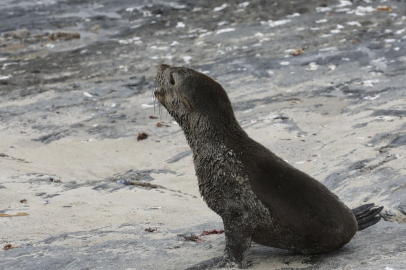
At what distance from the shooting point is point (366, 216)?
15.8ft

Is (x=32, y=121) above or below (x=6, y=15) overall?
below

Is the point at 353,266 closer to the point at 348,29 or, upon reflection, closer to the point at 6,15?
the point at 348,29

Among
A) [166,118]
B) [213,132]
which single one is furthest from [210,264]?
[166,118]

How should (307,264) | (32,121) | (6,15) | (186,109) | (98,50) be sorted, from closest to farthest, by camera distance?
(307,264) < (186,109) < (32,121) < (98,50) < (6,15)

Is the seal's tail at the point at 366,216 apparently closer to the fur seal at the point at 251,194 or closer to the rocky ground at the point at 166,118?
the rocky ground at the point at 166,118

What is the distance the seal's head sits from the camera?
14.8ft

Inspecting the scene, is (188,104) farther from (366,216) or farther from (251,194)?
(366,216)

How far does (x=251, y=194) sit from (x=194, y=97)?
3.03ft

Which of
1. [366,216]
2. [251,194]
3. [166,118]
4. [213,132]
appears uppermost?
[213,132]

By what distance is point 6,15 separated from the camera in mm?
17141

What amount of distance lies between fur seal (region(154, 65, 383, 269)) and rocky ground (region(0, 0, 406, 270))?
0.20 metres

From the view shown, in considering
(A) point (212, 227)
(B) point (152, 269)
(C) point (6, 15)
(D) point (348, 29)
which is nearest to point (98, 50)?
(C) point (6, 15)

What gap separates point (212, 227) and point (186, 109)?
133 cm

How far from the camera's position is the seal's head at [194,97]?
14.8ft
